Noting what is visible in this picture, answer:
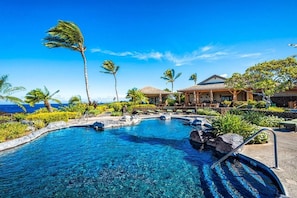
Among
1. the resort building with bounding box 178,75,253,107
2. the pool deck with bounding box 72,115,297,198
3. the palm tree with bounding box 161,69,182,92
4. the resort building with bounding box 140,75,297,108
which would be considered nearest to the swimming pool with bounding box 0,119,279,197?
the pool deck with bounding box 72,115,297,198

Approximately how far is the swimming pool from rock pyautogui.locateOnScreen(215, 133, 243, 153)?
0.57m

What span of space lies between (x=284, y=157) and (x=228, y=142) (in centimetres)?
202

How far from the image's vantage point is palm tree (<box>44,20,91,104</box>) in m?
26.9

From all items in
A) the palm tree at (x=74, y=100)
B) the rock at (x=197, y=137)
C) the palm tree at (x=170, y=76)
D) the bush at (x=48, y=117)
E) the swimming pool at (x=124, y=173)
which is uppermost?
the palm tree at (x=170, y=76)

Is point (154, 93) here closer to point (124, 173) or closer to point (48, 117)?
point (48, 117)

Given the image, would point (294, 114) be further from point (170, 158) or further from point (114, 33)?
point (114, 33)

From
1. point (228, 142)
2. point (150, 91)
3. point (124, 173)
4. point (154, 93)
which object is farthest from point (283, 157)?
point (150, 91)

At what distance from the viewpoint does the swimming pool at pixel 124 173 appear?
5.16m

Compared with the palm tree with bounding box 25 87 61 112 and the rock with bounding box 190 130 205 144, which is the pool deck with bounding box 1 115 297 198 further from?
the palm tree with bounding box 25 87 61 112

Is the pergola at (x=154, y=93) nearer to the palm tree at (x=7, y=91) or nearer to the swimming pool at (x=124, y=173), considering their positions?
the palm tree at (x=7, y=91)

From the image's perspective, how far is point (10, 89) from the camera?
14930 millimetres

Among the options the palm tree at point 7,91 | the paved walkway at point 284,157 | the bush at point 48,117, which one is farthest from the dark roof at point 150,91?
the paved walkway at point 284,157

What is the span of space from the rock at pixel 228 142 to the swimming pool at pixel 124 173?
0.57 metres

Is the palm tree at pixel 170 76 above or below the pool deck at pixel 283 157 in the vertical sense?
above
